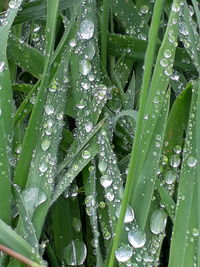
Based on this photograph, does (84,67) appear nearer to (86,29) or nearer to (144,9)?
(86,29)

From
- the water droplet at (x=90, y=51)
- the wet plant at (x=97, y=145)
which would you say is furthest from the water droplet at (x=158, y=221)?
the water droplet at (x=90, y=51)

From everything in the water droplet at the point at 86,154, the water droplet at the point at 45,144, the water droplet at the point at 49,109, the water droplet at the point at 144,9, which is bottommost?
the water droplet at the point at 86,154

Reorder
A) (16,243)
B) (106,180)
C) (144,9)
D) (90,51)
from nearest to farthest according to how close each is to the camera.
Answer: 1. (16,243)
2. (106,180)
3. (90,51)
4. (144,9)

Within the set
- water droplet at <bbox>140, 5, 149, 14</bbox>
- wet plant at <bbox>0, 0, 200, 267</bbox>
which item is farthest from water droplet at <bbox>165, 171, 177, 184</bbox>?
water droplet at <bbox>140, 5, 149, 14</bbox>

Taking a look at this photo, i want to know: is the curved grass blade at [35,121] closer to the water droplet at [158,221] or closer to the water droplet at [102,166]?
the water droplet at [102,166]

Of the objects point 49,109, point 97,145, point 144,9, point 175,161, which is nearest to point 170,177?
point 175,161

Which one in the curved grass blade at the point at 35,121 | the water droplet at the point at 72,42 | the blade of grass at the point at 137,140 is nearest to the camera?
the blade of grass at the point at 137,140
